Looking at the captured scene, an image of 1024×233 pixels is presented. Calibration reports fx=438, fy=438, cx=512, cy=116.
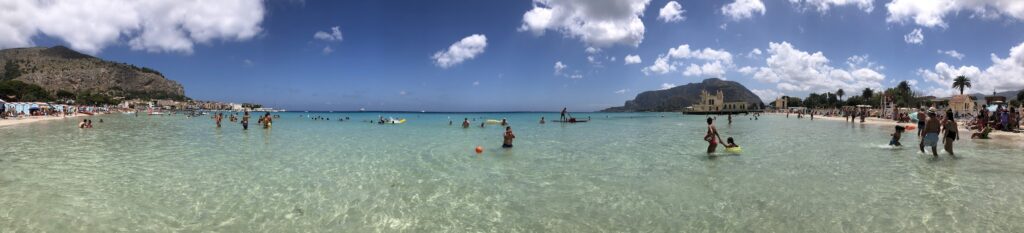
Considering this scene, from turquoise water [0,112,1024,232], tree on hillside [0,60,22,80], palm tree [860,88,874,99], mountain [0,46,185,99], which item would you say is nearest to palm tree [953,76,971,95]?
palm tree [860,88,874,99]

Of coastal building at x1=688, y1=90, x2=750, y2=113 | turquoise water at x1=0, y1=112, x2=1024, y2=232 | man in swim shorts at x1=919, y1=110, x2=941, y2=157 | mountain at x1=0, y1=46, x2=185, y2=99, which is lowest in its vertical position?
turquoise water at x1=0, y1=112, x2=1024, y2=232

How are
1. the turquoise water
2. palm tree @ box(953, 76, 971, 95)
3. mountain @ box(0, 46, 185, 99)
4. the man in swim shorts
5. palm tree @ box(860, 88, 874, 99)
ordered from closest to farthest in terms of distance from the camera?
the turquoise water < the man in swim shorts < palm tree @ box(953, 76, 971, 95) < palm tree @ box(860, 88, 874, 99) < mountain @ box(0, 46, 185, 99)

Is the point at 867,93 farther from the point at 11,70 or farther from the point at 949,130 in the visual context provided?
the point at 11,70

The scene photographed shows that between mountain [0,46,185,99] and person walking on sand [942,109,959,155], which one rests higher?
mountain [0,46,185,99]

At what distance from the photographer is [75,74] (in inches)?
6058

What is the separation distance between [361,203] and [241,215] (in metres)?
1.85

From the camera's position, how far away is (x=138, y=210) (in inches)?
287

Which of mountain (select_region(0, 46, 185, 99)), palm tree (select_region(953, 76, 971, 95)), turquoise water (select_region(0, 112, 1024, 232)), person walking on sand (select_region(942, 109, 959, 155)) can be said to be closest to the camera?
turquoise water (select_region(0, 112, 1024, 232))

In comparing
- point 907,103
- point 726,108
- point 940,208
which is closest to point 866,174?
point 940,208

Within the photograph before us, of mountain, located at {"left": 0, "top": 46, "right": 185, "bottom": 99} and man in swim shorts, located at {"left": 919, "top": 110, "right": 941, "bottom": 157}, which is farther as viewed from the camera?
mountain, located at {"left": 0, "top": 46, "right": 185, "bottom": 99}

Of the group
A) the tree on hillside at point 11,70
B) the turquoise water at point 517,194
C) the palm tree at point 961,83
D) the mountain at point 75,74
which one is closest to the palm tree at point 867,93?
the palm tree at point 961,83

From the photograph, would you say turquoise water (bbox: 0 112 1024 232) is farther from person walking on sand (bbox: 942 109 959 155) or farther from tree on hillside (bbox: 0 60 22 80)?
tree on hillside (bbox: 0 60 22 80)

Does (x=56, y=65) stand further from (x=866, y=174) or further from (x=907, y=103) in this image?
(x=907, y=103)

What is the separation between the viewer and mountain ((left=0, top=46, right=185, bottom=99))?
147 meters
